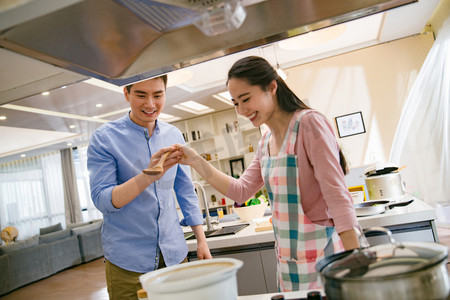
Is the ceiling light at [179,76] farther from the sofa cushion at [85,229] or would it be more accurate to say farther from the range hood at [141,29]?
the sofa cushion at [85,229]

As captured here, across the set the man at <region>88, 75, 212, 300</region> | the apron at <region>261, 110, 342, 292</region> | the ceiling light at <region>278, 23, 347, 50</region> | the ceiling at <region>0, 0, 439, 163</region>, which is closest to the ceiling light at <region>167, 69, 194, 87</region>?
the ceiling at <region>0, 0, 439, 163</region>

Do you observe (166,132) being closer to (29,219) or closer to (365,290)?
(365,290)

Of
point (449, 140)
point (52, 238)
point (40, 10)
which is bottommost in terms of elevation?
point (52, 238)

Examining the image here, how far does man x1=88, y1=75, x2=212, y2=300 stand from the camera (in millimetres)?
1335

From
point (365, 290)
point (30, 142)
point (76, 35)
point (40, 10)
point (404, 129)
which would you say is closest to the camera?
point (365, 290)

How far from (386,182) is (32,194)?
1129 centimetres

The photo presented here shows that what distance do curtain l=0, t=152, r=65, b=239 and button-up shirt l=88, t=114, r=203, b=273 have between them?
10636 millimetres

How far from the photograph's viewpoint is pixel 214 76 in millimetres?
5980

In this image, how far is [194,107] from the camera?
7703 millimetres

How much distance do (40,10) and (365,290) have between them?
766mm

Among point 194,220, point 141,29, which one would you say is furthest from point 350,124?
point 141,29

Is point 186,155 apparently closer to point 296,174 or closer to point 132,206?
point 132,206

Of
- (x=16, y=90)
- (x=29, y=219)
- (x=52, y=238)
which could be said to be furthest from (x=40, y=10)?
(x=29, y=219)

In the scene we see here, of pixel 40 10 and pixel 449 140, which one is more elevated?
pixel 40 10
